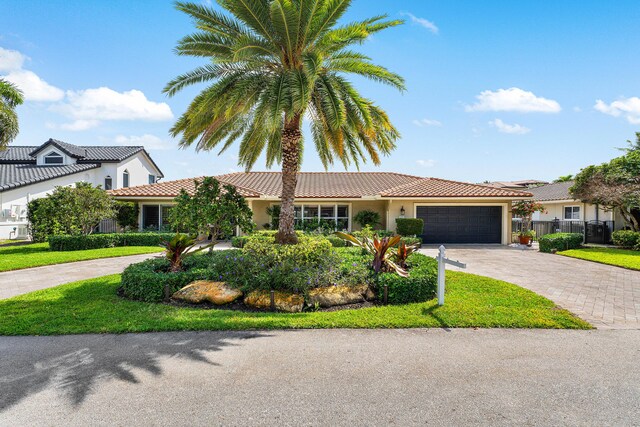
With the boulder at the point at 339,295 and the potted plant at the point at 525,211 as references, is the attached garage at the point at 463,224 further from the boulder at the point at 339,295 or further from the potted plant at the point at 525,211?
the boulder at the point at 339,295

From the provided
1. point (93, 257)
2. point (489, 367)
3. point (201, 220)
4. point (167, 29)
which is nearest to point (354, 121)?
point (201, 220)

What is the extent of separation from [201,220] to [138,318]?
12.3 feet

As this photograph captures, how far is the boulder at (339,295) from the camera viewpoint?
23.7 ft

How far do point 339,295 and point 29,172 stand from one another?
100 feet

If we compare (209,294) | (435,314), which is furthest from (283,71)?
(435,314)

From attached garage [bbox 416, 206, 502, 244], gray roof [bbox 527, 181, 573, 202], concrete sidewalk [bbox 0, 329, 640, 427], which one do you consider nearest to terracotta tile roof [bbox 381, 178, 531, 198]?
attached garage [bbox 416, 206, 502, 244]

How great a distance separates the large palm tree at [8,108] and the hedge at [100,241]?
522 cm

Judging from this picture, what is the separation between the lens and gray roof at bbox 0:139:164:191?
82.4 feet

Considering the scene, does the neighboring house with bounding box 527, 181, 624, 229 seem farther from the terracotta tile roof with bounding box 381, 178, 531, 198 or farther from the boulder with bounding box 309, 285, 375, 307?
the boulder with bounding box 309, 285, 375, 307

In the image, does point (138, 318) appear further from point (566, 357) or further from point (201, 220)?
point (566, 357)

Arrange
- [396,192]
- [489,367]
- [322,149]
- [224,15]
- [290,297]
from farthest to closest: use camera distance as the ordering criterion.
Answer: [396,192] → [322,149] → [224,15] → [290,297] → [489,367]

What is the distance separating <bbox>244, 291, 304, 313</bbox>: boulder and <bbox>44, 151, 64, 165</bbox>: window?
31.3 meters

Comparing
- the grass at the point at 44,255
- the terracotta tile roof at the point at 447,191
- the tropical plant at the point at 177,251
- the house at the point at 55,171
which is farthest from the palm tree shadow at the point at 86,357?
the house at the point at 55,171

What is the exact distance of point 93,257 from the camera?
547 inches
